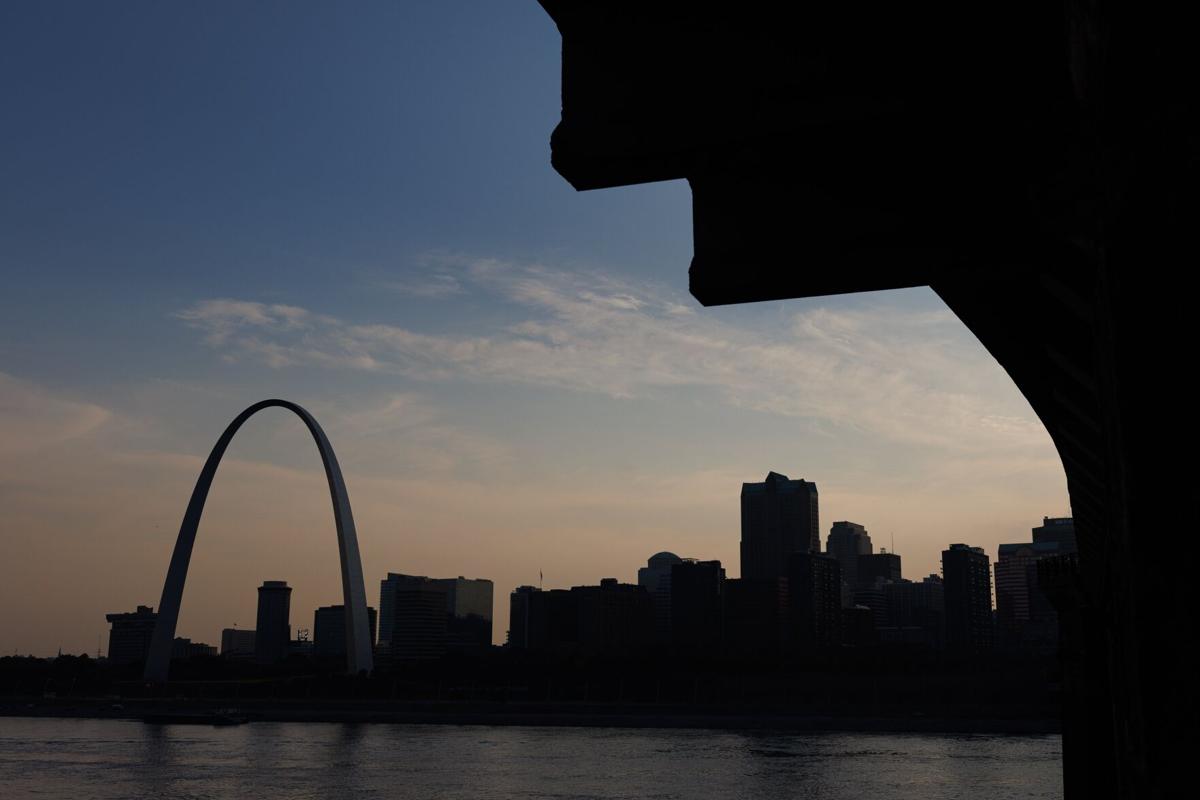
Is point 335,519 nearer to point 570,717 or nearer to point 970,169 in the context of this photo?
point 570,717

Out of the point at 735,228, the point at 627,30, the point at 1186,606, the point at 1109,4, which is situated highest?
the point at 627,30

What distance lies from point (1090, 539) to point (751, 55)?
63.9 ft

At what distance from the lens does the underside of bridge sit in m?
2.21

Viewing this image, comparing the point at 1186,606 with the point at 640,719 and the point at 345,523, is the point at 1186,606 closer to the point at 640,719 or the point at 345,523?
the point at 345,523

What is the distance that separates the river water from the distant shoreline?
11.8 m

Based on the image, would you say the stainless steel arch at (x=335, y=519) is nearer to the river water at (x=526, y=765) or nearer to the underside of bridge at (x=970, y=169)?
the river water at (x=526, y=765)

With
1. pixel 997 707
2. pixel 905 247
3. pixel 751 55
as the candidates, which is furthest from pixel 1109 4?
pixel 997 707

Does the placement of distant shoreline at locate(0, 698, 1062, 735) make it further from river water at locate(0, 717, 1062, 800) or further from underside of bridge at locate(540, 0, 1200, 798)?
underside of bridge at locate(540, 0, 1200, 798)

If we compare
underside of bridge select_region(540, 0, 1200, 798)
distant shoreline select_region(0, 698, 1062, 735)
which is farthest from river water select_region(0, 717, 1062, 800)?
underside of bridge select_region(540, 0, 1200, 798)

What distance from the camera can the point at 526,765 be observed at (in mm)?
91250

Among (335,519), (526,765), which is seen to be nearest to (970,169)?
(526,765)

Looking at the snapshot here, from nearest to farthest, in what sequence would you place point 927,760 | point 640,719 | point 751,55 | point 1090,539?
point 751,55
point 1090,539
point 927,760
point 640,719

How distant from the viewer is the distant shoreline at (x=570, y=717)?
5950 inches

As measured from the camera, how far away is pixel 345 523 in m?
138
